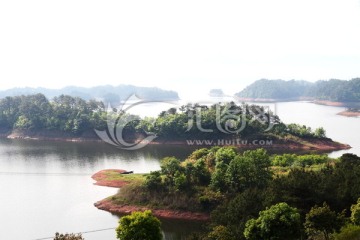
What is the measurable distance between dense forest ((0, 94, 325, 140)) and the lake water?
6.49m

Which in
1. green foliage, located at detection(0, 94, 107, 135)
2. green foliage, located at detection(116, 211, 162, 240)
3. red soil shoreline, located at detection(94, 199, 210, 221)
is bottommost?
red soil shoreline, located at detection(94, 199, 210, 221)

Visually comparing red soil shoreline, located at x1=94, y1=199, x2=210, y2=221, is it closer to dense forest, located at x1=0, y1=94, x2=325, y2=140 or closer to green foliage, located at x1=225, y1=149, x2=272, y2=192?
green foliage, located at x1=225, y1=149, x2=272, y2=192

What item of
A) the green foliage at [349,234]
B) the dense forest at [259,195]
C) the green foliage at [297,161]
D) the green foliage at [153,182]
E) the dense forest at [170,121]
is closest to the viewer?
the green foliage at [349,234]

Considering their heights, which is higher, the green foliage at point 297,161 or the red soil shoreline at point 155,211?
the green foliage at point 297,161

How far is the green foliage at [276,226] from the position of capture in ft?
76.5

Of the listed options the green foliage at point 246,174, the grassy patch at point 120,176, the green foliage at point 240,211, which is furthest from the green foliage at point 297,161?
the green foliage at point 240,211

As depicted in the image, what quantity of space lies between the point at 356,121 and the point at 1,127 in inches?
3864

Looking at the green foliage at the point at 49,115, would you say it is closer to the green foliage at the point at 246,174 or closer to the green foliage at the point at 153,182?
the green foliage at the point at 153,182

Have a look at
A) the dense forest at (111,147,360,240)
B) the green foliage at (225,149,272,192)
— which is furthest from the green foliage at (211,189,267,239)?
the green foliage at (225,149,272,192)

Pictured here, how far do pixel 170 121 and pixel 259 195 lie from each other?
2099 inches

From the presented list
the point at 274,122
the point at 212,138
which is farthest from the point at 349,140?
the point at 212,138

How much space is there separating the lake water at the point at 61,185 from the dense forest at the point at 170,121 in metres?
6.49

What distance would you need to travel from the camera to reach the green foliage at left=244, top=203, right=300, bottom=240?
2331cm

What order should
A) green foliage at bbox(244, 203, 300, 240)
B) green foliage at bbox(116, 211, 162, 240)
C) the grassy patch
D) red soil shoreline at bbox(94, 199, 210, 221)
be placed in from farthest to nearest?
the grassy patch < red soil shoreline at bbox(94, 199, 210, 221) < green foliage at bbox(116, 211, 162, 240) < green foliage at bbox(244, 203, 300, 240)
